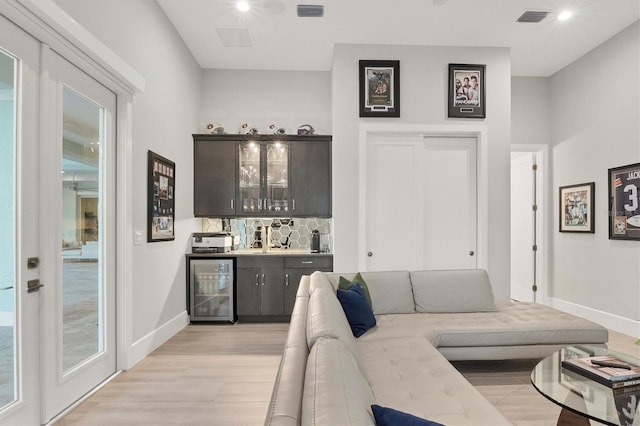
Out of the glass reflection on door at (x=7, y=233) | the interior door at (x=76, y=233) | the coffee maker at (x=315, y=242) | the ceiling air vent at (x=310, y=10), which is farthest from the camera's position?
the coffee maker at (x=315, y=242)

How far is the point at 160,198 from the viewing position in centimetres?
373

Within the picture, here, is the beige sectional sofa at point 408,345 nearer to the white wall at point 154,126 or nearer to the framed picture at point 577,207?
the white wall at point 154,126

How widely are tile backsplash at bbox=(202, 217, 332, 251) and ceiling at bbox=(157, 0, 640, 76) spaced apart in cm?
225

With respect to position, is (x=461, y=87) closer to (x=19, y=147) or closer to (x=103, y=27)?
(x=103, y=27)

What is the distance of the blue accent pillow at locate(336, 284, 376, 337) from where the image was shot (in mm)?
2758

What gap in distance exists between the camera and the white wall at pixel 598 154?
4055 millimetres

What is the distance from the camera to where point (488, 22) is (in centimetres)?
391

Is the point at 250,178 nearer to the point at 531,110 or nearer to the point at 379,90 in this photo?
the point at 379,90

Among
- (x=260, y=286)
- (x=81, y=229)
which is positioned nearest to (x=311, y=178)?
(x=260, y=286)

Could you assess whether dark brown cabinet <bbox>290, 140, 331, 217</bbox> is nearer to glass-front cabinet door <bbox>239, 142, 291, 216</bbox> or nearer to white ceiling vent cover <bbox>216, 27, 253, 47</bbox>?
glass-front cabinet door <bbox>239, 142, 291, 216</bbox>

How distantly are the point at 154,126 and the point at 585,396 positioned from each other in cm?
396

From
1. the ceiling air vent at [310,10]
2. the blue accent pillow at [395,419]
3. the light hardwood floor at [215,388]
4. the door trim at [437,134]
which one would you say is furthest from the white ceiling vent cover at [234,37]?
the blue accent pillow at [395,419]

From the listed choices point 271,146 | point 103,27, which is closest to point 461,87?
point 271,146

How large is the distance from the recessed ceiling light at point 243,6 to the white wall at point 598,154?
4332 mm
